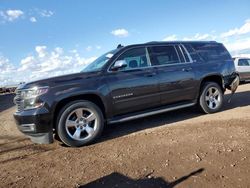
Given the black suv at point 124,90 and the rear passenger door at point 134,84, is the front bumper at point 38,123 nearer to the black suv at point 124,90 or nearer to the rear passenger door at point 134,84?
the black suv at point 124,90

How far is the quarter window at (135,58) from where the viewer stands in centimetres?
650

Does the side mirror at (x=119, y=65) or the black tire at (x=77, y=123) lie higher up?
the side mirror at (x=119, y=65)

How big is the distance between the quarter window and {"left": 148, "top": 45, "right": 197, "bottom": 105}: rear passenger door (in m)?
0.19

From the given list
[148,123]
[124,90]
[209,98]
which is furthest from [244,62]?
[124,90]

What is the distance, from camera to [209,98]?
7.74 metres

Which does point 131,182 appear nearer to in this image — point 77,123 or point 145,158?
point 145,158

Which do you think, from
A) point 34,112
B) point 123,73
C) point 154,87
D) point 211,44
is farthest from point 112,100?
point 211,44

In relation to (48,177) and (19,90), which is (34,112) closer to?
(19,90)

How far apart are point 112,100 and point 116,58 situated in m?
0.94

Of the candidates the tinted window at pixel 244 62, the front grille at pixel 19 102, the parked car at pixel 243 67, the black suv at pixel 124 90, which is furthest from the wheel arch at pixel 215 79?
the tinted window at pixel 244 62

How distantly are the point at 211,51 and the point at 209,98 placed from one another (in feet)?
4.19

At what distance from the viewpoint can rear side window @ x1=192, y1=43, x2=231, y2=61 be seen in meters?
7.75

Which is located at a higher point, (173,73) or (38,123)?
(173,73)

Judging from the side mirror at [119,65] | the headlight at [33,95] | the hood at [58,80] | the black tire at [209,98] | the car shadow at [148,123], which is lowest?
the car shadow at [148,123]
